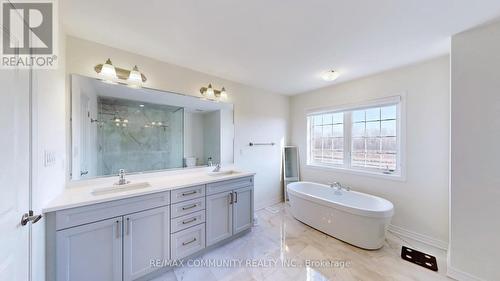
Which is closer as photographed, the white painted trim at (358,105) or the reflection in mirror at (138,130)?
the reflection in mirror at (138,130)

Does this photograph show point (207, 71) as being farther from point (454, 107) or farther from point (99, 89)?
point (454, 107)

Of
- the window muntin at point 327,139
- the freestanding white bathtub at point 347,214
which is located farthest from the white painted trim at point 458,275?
the window muntin at point 327,139

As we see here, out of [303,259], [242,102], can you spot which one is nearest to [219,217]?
[303,259]

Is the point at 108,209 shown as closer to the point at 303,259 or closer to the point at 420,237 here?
the point at 303,259

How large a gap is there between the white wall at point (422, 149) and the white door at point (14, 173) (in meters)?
3.71

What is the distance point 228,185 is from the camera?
7.80 ft

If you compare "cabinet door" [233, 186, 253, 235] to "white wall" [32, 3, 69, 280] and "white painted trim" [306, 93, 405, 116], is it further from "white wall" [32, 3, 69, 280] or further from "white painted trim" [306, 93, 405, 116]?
"white painted trim" [306, 93, 405, 116]

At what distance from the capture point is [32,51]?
1.08 metres

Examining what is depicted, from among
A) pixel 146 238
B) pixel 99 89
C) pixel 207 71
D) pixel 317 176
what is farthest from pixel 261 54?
pixel 317 176

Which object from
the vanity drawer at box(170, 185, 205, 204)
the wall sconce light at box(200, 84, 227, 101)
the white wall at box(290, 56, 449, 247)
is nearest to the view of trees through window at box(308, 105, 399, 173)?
the white wall at box(290, 56, 449, 247)

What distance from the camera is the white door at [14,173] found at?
81 centimetres

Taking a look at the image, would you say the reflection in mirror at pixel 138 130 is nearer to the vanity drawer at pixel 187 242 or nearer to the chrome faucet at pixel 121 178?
the chrome faucet at pixel 121 178

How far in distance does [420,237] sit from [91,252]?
3.72 m

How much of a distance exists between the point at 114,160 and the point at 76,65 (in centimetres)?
104
